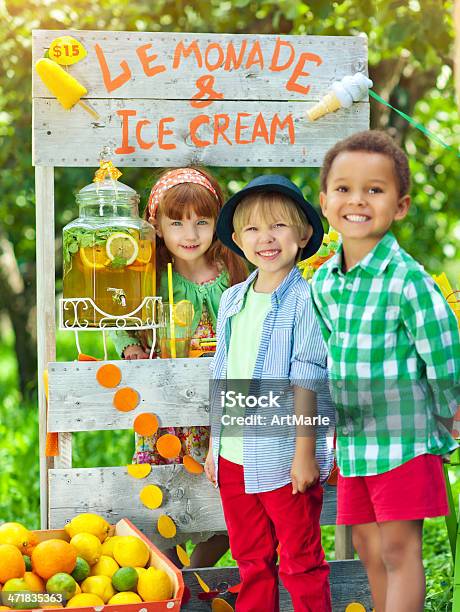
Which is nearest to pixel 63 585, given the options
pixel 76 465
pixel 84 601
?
pixel 84 601

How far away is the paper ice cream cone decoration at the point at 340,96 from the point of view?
342 cm

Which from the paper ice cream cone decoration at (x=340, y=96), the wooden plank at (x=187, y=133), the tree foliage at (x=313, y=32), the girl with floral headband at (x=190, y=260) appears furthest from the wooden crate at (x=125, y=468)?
the tree foliage at (x=313, y=32)

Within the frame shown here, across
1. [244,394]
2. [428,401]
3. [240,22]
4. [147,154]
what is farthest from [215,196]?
[240,22]

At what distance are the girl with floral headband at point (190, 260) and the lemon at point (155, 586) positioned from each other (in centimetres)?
56

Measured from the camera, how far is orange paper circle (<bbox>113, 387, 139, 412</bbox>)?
321 cm

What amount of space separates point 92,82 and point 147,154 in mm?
301

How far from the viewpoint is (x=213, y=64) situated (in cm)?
340

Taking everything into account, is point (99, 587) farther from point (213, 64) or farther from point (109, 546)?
point (213, 64)

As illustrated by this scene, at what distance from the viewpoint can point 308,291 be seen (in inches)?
114

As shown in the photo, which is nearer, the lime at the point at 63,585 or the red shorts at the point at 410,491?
the red shorts at the point at 410,491

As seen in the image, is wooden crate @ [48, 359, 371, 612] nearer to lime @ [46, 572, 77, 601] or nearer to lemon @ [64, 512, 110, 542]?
lemon @ [64, 512, 110, 542]

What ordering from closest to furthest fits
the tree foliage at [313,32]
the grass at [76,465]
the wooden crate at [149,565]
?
the wooden crate at [149,565]
the grass at [76,465]
the tree foliage at [313,32]

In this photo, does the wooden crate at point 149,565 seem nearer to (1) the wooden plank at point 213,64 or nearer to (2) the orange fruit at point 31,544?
(2) the orange fruit at point 31,544

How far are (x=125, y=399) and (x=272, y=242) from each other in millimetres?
740
